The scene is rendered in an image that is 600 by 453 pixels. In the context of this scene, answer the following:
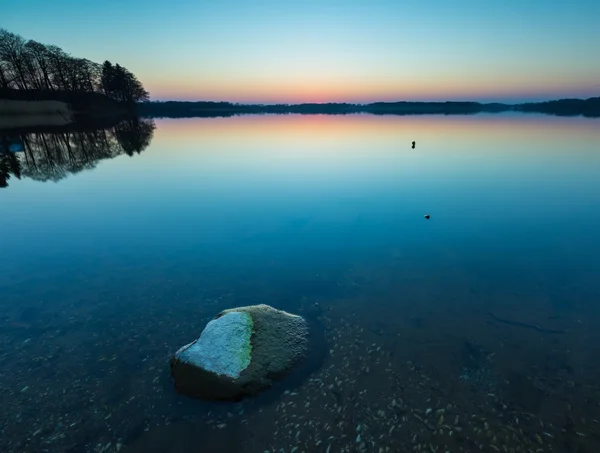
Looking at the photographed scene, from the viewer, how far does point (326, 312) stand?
13906mm

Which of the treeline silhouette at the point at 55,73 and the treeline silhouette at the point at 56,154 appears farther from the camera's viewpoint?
the treeline silhouette at the point at 55,73

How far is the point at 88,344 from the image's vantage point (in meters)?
11.9

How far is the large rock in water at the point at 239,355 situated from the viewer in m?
9.88

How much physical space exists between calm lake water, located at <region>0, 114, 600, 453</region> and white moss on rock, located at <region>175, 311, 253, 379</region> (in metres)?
1.11

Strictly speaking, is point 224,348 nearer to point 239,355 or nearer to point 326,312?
point 239,355

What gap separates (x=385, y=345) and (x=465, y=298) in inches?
218

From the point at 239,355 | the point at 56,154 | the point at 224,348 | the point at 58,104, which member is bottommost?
the point at 239,355

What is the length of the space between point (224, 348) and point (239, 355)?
1.98 ft

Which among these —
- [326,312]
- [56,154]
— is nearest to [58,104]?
[56,154]

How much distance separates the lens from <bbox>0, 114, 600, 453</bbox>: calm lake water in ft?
28.6

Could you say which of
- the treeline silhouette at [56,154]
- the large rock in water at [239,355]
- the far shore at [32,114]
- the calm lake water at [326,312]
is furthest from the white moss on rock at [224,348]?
the far shore at [32,114]

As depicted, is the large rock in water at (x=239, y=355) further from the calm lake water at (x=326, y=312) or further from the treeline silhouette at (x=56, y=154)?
the treeline silhouette at (x=56, y=154)

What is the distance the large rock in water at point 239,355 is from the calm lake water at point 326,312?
579 mm

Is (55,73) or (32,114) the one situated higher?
(55,73)
